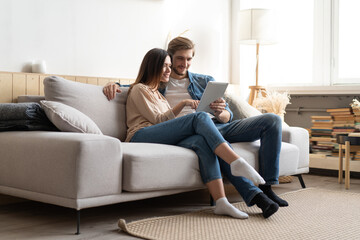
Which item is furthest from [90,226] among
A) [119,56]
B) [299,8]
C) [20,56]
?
[299,8]

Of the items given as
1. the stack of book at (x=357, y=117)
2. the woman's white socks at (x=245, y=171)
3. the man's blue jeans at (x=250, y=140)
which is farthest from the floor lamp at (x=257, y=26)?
the woman's white socks at (x=245, y=171)

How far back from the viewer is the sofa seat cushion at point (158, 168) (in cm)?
234

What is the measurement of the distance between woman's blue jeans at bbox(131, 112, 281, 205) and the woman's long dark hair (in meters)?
0.38

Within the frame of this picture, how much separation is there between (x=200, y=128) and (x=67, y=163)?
788mm

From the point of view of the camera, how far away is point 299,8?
509 centimetres

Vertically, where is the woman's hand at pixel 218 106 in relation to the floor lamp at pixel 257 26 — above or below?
below

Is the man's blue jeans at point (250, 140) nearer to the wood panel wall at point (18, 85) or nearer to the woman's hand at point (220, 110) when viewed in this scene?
the woman's hand at point (220, 110)

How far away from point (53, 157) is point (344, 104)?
3402 mm

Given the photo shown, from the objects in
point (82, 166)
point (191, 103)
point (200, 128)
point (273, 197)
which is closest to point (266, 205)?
point (273, 197)

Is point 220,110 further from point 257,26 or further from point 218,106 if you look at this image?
point 257,26

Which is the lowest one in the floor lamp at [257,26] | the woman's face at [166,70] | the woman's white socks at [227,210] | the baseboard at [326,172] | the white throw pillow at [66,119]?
the baseboard at [326,172]

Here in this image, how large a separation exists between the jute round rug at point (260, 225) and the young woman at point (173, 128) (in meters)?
0.13

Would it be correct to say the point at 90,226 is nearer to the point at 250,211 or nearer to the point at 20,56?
the point at 250,211

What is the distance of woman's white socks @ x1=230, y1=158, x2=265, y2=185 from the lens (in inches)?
95.3
